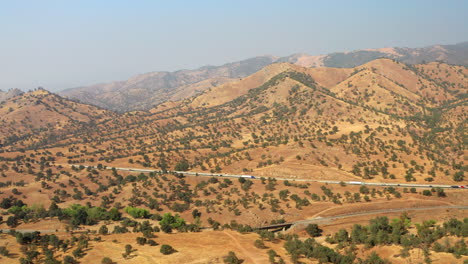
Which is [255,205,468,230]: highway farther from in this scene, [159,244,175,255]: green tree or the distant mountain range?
[159,244,175,255]: green tree

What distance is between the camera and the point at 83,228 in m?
74.1

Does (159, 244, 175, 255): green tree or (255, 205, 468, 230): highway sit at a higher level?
(159, 244, 175, 255): green tree

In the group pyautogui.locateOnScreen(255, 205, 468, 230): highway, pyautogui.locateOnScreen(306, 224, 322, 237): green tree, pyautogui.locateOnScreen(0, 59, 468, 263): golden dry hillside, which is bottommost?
pyautogui.locateOnScreen(255, 205, 468, 230): highway

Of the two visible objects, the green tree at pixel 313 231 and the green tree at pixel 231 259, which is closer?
the green tree at pixel 231 259

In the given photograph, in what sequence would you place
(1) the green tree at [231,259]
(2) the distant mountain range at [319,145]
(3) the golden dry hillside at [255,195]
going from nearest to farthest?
(1) the green tree at [231,259]
(3) the golden dry hillside at [255,195]
(2) the distant mountain range at [319,145]

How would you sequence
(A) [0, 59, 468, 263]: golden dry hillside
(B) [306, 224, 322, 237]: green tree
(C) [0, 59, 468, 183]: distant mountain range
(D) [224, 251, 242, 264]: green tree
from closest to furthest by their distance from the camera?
(D) [224, 251, 242, 264]: green tree
(A) [0, 59, 468, 263]: golden dry hillside
(B) [306, 224, 322, 237]: green tree
(C) [0, 59, 468, 183]: distant mountain range

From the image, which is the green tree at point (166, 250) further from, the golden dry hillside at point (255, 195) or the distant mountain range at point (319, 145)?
the distant mountain range at point (319, 145)

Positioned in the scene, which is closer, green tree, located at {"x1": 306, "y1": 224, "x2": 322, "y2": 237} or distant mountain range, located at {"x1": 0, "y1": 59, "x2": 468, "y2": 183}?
green tree, located at {"x1": 306, "y1": 224, "x2": 322, "y2": 237}

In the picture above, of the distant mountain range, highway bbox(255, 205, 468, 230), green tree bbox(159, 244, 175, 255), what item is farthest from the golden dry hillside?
the distant mountain range

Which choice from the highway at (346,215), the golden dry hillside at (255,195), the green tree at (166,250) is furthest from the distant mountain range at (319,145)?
the green tree at (166,250)

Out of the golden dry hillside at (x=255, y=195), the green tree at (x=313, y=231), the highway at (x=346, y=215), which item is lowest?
the highway at (x=346, y=215)

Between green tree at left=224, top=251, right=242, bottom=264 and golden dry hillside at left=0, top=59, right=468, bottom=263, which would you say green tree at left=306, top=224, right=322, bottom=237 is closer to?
golden dry hillside at left=0, top=59, right=468, bottom=263

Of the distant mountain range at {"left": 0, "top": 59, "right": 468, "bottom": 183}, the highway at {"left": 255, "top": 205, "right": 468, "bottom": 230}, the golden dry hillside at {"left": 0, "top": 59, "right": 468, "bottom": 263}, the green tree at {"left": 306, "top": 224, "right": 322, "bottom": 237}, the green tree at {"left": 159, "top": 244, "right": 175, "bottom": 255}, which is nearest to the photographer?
the green tree at {"left": 159, "top": 244, "right": 175, "bottom": 255}

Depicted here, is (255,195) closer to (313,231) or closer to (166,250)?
(313,231)
